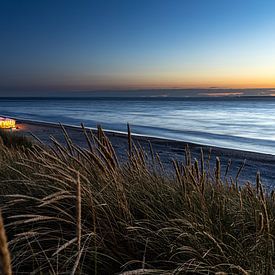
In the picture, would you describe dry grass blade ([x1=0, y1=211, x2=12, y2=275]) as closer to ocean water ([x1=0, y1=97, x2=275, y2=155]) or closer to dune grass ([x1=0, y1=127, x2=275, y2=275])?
dune grass ([x1=0, y1=127, x2=275, y2=275])

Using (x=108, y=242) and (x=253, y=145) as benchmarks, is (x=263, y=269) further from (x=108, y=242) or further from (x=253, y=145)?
(x=253, y=145)

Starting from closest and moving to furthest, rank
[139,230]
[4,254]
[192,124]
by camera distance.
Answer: [4,254]
[139,230]
[192,124]

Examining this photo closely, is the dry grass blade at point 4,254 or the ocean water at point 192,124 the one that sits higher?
the dry grass blade at point 4,254

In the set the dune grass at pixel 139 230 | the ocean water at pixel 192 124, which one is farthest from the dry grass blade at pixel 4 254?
the ocean water at pixel 192 124

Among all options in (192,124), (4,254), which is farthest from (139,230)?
(192,124)

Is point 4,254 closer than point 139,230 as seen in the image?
Yes

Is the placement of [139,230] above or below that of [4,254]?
below

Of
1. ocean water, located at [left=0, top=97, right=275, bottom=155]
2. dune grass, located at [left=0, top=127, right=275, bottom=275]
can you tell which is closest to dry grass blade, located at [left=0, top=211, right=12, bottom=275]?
dune grass, located at [left=0, top=127, right=275, bottom=275]

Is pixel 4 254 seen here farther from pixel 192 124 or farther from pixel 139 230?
pixel 192 124

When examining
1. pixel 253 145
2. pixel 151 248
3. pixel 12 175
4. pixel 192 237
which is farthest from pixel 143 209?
pixel 253 145

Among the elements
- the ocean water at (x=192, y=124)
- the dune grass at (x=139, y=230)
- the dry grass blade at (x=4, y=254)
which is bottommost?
the ocean water at (x=192, y=124)

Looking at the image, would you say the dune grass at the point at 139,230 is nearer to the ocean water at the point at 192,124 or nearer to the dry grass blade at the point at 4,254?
the dry grass blade at the point at 4,254

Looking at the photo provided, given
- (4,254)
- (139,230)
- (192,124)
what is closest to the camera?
(4,254)

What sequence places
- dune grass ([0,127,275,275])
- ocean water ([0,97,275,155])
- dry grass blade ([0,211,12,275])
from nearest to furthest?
dry grass blade ([0,211,12,275]) < dune grass ([0,127,275,275]) < ocean water ([0,97,275,155])
